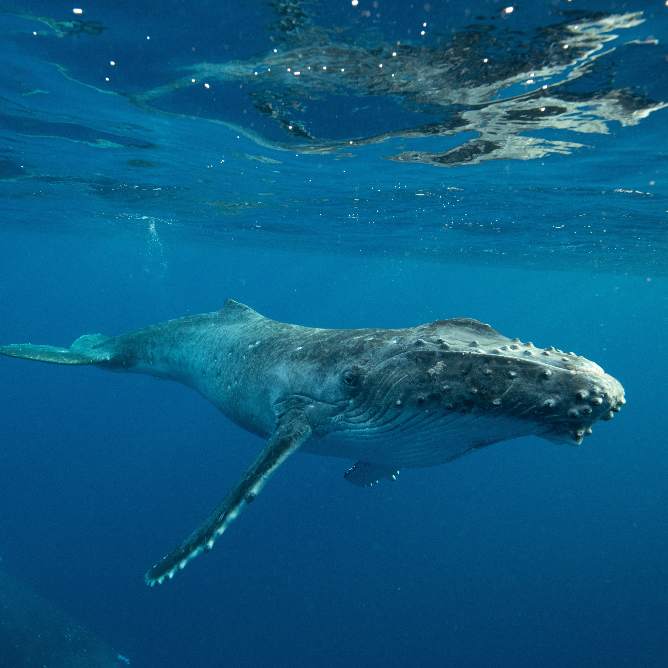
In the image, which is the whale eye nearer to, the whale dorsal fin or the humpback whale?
the humpback whale

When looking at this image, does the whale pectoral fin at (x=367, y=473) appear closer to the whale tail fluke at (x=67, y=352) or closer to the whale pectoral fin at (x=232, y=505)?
the whale pectoral fin at (x=232, y=505)

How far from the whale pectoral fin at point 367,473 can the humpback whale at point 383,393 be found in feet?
0.07

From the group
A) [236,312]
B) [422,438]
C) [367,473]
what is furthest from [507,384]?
[236,312]

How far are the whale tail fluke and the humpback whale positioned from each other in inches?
135

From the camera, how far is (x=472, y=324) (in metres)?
5.98

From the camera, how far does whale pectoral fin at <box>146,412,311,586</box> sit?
543 centimetres

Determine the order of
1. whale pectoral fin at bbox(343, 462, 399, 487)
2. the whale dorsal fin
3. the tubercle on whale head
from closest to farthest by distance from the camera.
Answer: the tubercle on whale head, whale pectoral fin at bbox(343, 462, 399, 487), the whale dorsal fin

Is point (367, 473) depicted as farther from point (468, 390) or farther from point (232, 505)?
point (468, 390)

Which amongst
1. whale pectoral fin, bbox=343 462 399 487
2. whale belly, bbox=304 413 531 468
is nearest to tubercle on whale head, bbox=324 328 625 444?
whale belly, bbox=304 413 531 468

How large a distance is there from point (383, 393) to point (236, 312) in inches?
262

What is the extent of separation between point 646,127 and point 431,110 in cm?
596

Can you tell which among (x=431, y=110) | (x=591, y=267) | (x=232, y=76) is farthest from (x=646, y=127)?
(x=591, y=267)

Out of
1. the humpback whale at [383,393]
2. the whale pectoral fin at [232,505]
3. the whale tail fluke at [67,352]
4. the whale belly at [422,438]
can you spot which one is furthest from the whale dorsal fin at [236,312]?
the whale pectoral fin at [232,505]

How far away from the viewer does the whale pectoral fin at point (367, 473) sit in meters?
9.23
